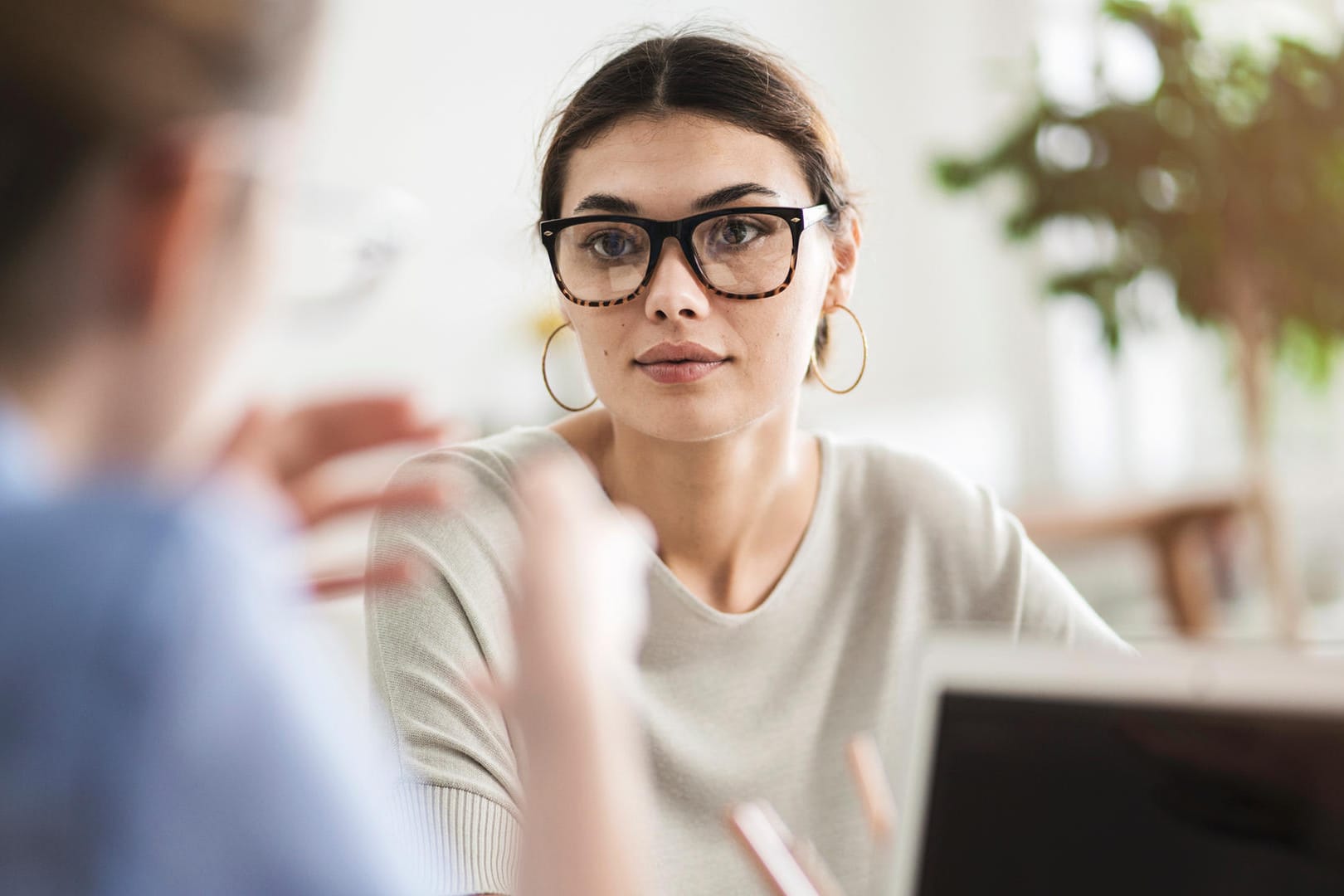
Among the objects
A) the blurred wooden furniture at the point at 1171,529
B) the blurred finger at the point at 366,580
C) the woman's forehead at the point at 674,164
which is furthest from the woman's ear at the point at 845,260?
the blurred wooden furniture at the point at 1171,529

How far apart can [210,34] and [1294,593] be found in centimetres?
261

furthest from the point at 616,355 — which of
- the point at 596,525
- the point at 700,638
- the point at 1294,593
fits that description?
the point at 1294,593

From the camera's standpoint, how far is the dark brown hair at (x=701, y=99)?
1068 millimetres

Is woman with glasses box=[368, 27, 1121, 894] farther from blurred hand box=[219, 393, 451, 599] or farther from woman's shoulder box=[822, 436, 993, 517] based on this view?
blurred hand box=[219, 393, 451, 599]

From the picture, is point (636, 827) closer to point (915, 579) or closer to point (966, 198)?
point (915, 579)

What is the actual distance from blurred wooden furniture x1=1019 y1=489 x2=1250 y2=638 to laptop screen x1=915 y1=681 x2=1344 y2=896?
2286 millimetres

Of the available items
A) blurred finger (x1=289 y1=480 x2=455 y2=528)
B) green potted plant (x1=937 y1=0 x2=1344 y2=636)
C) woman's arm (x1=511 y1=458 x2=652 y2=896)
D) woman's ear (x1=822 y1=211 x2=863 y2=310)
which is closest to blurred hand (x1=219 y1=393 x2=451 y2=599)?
blurred finger (x1=289 y1=480 x2=455 y2=528)

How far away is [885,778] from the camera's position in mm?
1016

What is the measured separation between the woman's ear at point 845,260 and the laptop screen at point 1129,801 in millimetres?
729

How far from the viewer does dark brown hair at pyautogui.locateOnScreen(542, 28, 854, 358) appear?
1.07 m

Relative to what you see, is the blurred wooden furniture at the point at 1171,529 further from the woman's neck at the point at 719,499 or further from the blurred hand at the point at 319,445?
the blurred hand at the point at 319,445

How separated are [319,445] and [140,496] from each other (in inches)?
7.3

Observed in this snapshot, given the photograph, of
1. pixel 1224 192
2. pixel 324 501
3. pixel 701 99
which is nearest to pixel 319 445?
pixel 324 501

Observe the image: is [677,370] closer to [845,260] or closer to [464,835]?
[845,260]
